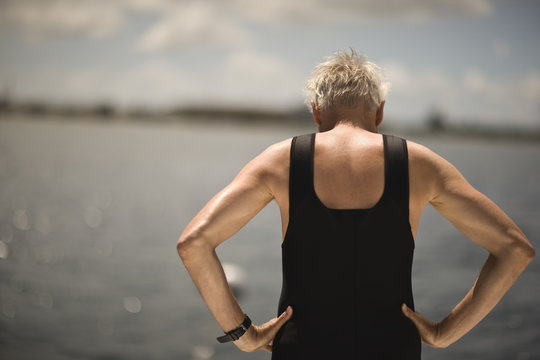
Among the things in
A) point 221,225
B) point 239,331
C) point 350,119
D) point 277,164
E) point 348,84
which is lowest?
point 239,331

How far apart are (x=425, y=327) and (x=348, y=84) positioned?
105 centimetres

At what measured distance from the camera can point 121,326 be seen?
21656mm

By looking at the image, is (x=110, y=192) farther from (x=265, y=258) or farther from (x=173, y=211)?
(x=265, y=258)

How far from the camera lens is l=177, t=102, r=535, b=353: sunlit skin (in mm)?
1856

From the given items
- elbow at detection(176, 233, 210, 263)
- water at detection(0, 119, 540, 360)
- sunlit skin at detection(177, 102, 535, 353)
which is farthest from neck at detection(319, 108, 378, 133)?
water at detection(0, 119, 540, 360)

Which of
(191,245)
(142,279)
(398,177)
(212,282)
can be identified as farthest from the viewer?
(142,279)

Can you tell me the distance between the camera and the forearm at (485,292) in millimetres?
2000

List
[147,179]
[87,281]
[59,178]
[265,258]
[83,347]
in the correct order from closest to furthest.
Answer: [83,347]
[87,281]
[265,258]
[59,178]
[147,179]

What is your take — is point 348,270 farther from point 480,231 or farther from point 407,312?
point 480,231

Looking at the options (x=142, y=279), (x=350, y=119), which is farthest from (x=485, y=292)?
(x=142, y=279)

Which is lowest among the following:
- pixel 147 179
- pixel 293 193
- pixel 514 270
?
pixel 147 179

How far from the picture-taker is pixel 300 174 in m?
1.86

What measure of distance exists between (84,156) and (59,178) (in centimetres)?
3315

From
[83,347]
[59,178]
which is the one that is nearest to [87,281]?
[83,347]
